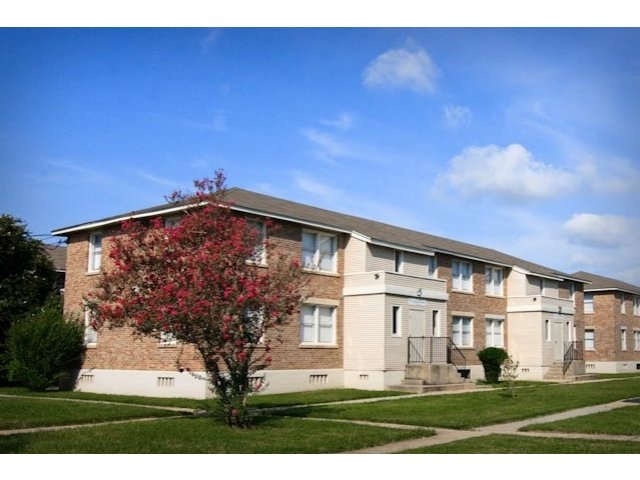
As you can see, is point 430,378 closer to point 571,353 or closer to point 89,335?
point 89,335

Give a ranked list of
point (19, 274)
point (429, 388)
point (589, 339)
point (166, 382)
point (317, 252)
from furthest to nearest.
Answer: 1. point (589, 339)
2. point (19, 274)
3. point (317, 252)
4. point (429, 388)
5. point (166, 382)

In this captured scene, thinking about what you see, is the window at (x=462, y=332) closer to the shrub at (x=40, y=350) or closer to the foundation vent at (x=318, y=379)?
the foundation vent at (x=318, y=379)

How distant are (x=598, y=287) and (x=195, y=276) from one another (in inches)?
1701

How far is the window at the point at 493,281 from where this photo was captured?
38375 millimetres

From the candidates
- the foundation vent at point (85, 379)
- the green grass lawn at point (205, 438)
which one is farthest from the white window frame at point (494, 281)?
the green grass lawn at point (205, 438)

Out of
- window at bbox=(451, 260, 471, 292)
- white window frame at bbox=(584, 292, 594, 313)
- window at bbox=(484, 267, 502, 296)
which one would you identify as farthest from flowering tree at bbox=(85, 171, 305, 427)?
white window frame at bbox=(584, 292, 594, 313)

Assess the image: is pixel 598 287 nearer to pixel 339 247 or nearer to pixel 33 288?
pixel 339 247

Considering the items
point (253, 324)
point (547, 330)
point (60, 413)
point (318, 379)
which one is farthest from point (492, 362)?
point (60, 413)

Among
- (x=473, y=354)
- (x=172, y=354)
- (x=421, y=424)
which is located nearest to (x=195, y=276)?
(x=421, y=424)

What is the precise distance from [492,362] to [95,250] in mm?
17323

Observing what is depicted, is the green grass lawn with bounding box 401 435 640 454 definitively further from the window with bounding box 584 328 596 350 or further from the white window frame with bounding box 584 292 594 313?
the white window frame with bounding box 584 292 594 313

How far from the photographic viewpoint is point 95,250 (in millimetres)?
28750

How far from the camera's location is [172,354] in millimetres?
24312

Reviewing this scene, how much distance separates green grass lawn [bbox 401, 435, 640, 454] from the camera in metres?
12.1
